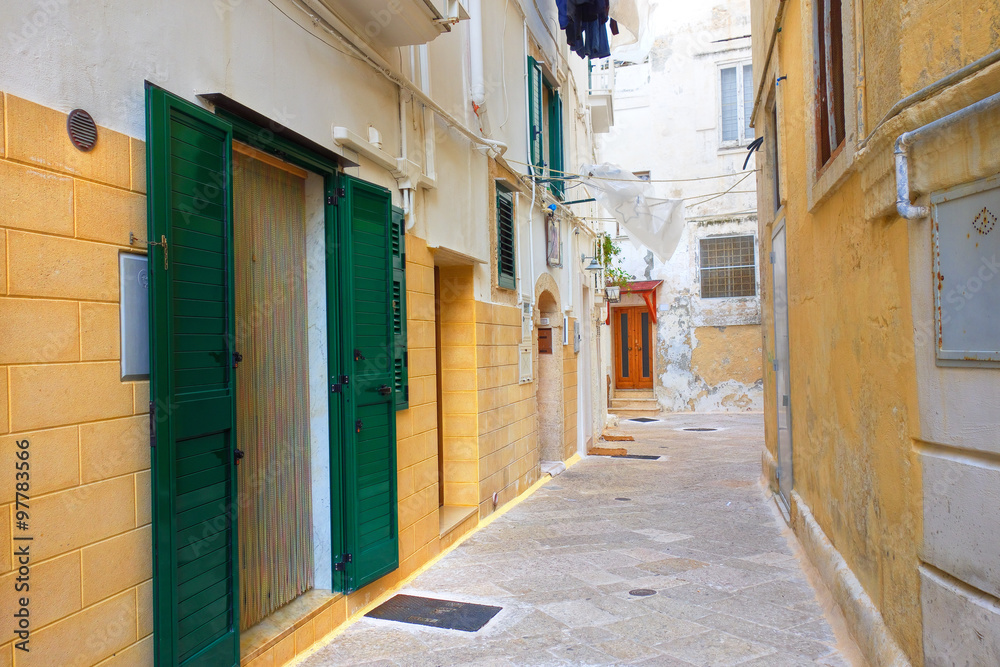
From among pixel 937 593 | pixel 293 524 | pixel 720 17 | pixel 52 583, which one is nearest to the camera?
pixel 52 583

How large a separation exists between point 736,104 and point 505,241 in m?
12.2

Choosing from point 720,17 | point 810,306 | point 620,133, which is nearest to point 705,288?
point 620,133

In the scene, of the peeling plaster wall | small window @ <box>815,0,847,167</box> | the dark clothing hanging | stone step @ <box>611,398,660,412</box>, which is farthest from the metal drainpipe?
stone step @ <box>611,398,660,412</box>

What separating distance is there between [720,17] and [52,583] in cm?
1852

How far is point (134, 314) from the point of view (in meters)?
2.72

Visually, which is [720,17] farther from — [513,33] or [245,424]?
[245,424]

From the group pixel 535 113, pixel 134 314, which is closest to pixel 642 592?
pixel 134 314

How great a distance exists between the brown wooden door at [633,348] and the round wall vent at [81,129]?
16.9m

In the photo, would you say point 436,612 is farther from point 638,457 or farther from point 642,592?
point 638,457

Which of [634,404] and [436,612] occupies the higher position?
[634,404]

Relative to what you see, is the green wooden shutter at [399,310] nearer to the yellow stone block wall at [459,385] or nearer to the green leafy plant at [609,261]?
the yellow stone block wall at [459,385]

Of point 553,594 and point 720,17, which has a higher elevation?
point 720,17

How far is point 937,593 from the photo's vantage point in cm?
266

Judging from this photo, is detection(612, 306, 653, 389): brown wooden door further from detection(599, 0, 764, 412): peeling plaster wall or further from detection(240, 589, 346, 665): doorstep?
detection(240, 589, 346, 665): doorstep
